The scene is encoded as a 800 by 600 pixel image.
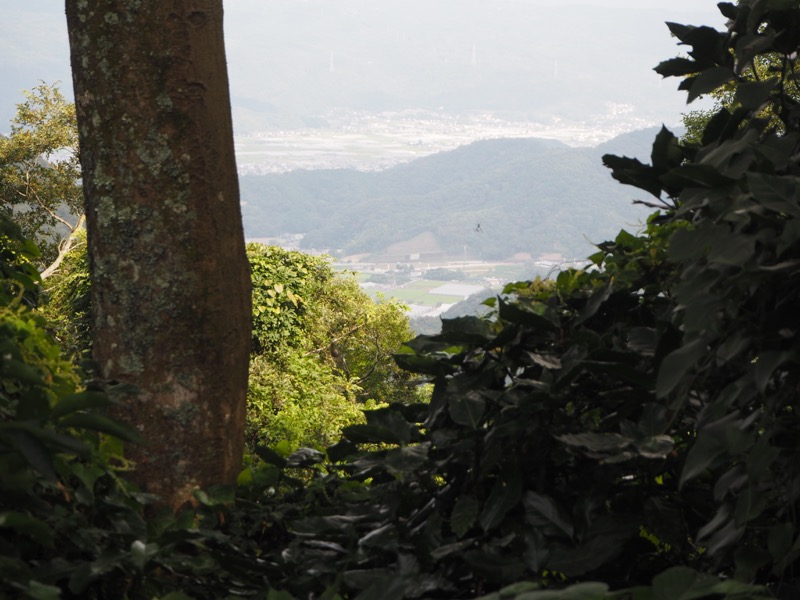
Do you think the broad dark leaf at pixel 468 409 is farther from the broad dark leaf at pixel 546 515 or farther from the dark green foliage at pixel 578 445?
the broad dark leaf at pixel 546 515

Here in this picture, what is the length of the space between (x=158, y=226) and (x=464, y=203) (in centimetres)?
9749

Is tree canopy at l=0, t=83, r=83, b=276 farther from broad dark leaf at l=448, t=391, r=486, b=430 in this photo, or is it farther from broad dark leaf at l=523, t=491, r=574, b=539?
broad dark leaf at l=523, t=491, r=574, b=539

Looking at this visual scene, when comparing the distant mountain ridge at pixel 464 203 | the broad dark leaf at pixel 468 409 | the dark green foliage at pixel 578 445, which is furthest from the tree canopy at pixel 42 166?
the distant mountain ridge at pixel 464 203

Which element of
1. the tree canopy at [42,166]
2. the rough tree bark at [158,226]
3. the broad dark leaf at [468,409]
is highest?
the tree canopy at [42,166]

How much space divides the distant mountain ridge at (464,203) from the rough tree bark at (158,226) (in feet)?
250

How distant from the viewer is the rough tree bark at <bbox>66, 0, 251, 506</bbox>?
1681 mm

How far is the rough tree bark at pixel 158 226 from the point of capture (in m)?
1.68

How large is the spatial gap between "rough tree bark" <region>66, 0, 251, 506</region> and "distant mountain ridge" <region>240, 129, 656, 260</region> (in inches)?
3000

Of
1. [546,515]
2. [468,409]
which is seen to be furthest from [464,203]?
[546,515]

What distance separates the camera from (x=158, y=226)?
5.55 feet

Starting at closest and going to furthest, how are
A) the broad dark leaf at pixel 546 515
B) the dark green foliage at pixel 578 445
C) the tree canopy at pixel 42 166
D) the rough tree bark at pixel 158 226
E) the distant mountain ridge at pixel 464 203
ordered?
the dark green foliage at pixel 578 445 < the broad dark leaf at pixel 546 515 < the rough tree bark at pixel 158 226 < the tree canopy at pixel 42 166 < the distant mountain ridge at pixel 464 203

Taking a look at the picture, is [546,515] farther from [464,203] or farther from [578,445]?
[464,203]

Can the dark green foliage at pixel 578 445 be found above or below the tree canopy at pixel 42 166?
below

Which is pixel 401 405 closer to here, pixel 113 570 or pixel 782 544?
pixel 113 570
